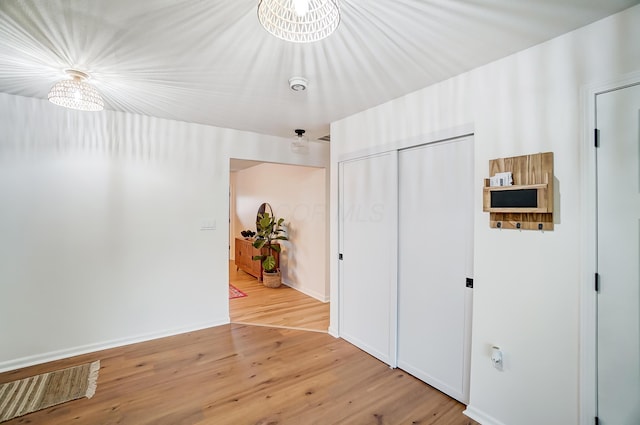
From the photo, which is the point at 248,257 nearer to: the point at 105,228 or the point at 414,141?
the point at 105,228

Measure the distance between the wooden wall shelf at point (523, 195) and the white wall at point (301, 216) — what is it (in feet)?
9.26

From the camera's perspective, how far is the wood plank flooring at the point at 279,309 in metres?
3.68

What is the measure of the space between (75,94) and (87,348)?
2.45 meters

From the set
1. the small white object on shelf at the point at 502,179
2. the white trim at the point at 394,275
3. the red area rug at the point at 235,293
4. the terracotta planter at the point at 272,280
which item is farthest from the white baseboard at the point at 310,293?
the small white object on shelf at the point at 502,179

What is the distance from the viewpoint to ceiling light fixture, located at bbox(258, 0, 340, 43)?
116 cm

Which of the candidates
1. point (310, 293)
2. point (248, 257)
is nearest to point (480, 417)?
point (310, 293)

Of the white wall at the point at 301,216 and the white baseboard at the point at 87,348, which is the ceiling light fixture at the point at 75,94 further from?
the white wall at the point at 301,216

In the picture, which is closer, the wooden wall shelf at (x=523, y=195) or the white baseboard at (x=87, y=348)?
the wooden wall shelf at (x=523, y=195)

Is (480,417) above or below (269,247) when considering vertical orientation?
below

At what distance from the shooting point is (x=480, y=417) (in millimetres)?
1990

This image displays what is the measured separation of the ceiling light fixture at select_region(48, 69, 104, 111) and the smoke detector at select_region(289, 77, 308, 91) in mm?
1401

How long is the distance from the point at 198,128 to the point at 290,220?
2478mm

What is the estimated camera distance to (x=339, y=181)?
10.9 feet

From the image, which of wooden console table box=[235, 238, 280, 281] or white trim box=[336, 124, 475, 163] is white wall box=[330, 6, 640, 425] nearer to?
white trim box=[336, 124, 475, 163]
